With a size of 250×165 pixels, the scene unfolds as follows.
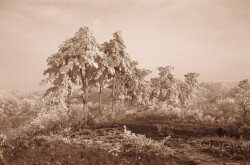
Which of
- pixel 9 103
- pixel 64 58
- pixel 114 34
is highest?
pixel 114 34

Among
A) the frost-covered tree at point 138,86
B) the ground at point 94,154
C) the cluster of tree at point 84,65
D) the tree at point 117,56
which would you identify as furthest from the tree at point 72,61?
the ground at point 94,154

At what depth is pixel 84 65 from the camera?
28406mm

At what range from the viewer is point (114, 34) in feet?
105

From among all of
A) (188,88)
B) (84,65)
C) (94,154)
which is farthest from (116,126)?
(188,88)

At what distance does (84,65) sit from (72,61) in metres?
1.04

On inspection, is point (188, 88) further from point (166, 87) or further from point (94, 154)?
point (94, 154)

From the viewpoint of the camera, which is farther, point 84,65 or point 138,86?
point 138,86

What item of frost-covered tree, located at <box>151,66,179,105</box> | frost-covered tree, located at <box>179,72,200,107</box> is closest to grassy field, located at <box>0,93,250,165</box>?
frost-covered tree, located at <box>151,66,179,105</box>

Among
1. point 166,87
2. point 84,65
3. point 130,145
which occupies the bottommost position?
point 130,145

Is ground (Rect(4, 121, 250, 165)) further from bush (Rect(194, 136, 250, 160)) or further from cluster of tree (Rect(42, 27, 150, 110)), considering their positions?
cluster of tree (Rect(42, 27, 150, 110))

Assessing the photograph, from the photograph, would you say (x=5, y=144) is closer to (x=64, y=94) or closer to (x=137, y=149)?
(x=137, y=149)

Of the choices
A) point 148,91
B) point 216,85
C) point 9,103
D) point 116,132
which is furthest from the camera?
point 216,85

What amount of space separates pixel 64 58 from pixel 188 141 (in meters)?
14.3

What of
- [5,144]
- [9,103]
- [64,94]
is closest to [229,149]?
[5,144]
